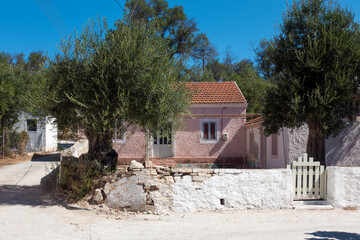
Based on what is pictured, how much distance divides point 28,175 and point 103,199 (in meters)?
6.85

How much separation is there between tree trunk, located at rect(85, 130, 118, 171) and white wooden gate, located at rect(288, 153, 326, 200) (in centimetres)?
478

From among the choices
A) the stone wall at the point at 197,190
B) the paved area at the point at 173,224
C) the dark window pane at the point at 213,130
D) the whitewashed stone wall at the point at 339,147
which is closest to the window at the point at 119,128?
the stone wall at the point at 197,190

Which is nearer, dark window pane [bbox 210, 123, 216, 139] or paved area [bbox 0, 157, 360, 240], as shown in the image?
paved area [bbox 0, 157, 360, 240]

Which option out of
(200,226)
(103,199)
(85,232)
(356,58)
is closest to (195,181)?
(200,226)

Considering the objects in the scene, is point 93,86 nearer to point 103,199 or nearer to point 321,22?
point 103,199

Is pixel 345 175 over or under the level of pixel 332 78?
under

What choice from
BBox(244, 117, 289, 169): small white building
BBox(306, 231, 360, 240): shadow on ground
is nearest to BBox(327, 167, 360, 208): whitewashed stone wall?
BBox(306, 231, 360, 240): shadow on ground

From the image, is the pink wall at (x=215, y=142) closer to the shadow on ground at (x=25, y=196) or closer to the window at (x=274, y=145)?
the window at (x=274, y=145)

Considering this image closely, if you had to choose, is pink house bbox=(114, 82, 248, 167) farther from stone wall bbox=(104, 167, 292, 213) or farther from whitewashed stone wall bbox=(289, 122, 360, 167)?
stone wall bbox=(104, 167, 292, 213)

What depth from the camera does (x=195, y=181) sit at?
8062mm

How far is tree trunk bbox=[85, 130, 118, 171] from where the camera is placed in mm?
8938

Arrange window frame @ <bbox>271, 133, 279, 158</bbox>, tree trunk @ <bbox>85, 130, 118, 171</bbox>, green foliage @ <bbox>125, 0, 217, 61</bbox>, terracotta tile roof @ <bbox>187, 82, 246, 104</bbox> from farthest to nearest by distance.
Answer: green foliage @ <bbox>125, 0, 217, 61</bbox>
terracotta tile roof @ <bbox>187, 82, 246, 104</bbox>
window frame @ <bbox>271, 133, 279, 158</bbox>
tree trunk @ <bbox>85, 130, 118, 171</bbox>

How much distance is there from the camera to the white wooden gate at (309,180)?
8359 millimetres

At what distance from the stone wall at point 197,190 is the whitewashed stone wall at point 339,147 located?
189 inches
